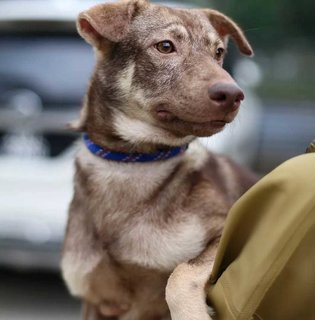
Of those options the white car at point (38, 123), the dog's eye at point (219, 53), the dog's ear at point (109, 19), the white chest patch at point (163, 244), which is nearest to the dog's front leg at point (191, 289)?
the white chest patch at point (163, 244)

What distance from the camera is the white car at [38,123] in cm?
577

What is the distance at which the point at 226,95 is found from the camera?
2658 millimetres

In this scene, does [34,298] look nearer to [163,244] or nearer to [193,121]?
[163,244]

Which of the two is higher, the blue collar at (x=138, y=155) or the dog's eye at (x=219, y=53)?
the dog's eye at (x=219, y=53)

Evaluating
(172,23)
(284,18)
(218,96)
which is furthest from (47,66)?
(284,18)

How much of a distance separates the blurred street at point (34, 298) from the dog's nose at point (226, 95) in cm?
341

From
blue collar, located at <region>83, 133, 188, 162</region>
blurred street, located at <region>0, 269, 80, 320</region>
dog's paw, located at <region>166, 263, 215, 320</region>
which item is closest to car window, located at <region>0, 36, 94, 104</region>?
blurred street, located at <region>0, 269, 80, 320</region>

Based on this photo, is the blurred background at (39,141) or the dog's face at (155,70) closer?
the dog's face at (155,70)

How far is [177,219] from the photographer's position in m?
3.05

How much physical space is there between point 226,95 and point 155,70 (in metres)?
0.41

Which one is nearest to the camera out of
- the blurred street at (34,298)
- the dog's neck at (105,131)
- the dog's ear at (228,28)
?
the dog's neck at (105,131)

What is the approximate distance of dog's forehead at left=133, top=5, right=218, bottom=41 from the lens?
9.89 feet

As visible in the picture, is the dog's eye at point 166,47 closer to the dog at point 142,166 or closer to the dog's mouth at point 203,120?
the dog at point 142,166

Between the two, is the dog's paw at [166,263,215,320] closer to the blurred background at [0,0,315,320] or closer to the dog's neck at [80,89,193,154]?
the dog's neck at [80,89,193,154]
